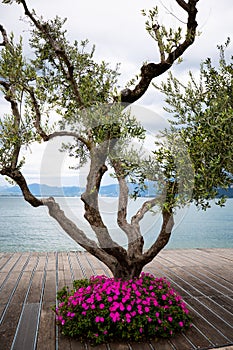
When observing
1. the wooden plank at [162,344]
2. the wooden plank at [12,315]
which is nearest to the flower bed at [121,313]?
the wooden plank at [162,344]

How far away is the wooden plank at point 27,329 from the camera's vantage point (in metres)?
5.08

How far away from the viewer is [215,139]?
5062mm

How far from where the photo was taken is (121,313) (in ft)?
18.2

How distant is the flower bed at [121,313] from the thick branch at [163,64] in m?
3.48

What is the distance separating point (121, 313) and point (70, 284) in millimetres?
2533

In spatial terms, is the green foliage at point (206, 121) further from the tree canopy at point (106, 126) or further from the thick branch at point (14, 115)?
the thick branch at point (14, 115)

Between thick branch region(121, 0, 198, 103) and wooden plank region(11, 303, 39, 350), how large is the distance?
4.19 m

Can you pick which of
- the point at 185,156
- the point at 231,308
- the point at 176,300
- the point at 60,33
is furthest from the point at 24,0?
the point at 231,308

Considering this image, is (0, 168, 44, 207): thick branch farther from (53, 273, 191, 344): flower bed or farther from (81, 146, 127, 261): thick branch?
(53, 273, 191, 344): flower bed

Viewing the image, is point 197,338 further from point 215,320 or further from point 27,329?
point 27,329

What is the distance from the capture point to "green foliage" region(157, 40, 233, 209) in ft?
16.6

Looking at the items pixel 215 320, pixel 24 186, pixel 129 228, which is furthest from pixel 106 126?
pixel 215 320

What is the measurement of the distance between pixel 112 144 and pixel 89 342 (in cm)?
312

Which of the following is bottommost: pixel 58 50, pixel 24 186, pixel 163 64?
pixel 24 186
